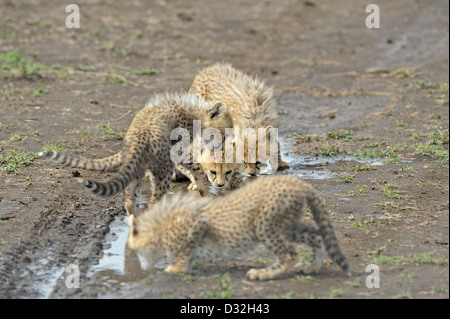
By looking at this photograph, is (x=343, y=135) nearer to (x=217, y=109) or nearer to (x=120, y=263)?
(x=217, y=109)

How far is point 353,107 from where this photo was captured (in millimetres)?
12234

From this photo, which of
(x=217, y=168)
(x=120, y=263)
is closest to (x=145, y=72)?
(x=217, y=168)

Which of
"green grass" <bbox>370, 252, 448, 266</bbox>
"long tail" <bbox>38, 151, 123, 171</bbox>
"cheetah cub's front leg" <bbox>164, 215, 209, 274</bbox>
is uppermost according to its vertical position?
"long tail" <bbox>38, 151, 123, 171</bbox>

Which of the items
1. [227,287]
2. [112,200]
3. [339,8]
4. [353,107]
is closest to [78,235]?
[112,200]

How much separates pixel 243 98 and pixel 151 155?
2332 mm

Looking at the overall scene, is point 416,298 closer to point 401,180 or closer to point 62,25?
point 401,180

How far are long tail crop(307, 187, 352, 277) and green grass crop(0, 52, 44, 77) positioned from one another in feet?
25.9

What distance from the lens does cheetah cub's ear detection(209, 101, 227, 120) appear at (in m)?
8.91

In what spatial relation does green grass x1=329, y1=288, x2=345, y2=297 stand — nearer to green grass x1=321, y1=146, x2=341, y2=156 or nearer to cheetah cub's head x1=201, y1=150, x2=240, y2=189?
cheetah cub's head x1=201, y1=150, x2=240, y2=189

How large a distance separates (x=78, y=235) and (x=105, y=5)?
41.1ft

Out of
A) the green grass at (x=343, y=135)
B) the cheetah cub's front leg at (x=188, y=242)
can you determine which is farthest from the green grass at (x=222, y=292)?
the green grass at (x=343, y=135)

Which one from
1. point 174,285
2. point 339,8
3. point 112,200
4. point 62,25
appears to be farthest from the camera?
point 339,8

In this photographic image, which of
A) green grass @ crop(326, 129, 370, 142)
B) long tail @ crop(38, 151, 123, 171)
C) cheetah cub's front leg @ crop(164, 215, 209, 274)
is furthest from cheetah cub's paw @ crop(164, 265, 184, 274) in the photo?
green grass @ crop(326, 129, 370, 142)
